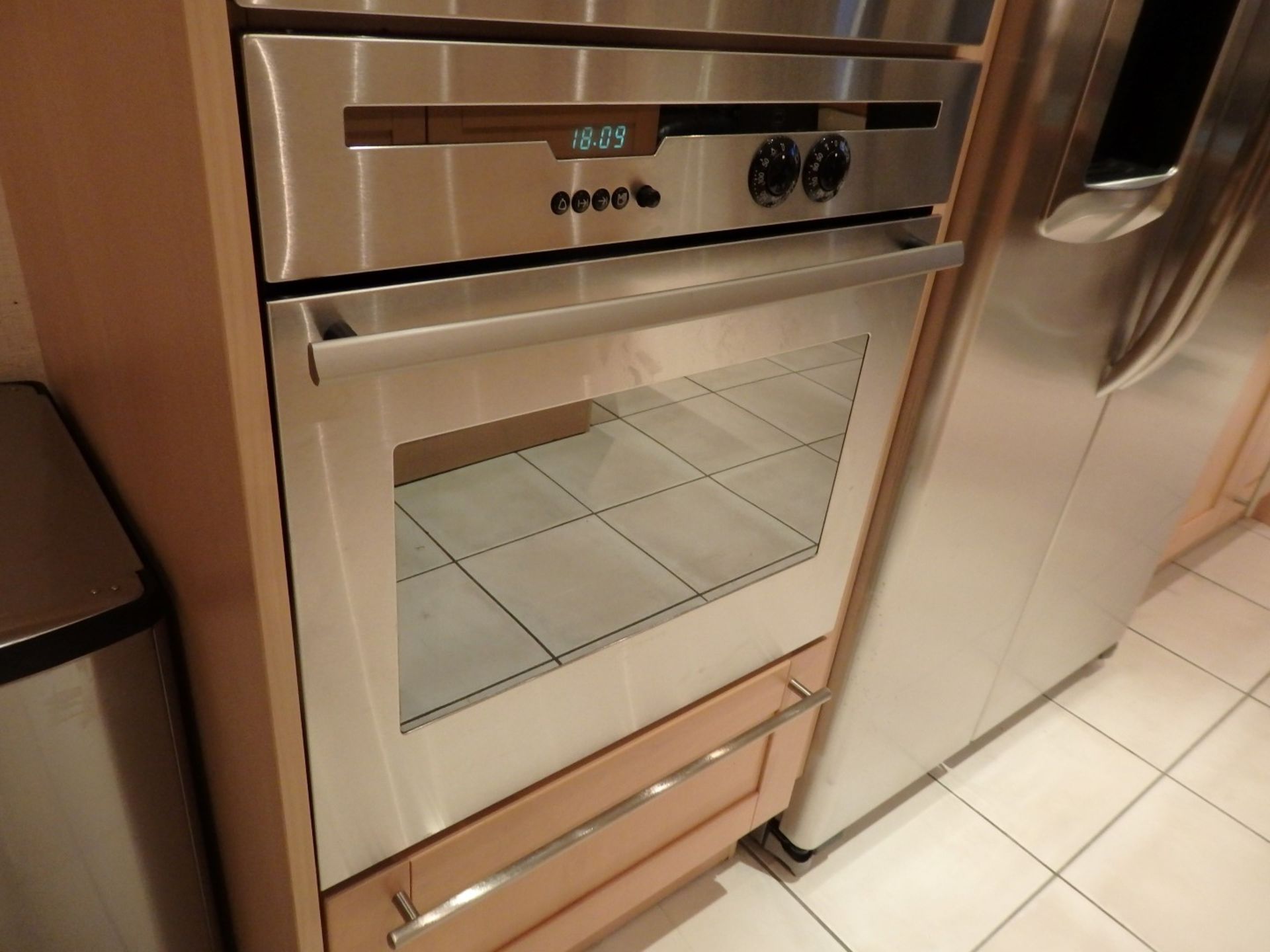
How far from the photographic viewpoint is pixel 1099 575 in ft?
4.98

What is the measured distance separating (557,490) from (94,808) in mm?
508

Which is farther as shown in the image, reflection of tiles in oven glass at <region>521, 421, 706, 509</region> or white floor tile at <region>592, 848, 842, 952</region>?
white floor tile at <region>592, 848, 842, 952</region>

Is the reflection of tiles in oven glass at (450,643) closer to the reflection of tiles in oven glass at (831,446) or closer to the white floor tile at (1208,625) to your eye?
the reflection of tiles in oven glass at (831,446)

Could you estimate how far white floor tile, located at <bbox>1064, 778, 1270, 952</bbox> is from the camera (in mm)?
1329

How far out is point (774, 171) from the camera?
0.68 meters

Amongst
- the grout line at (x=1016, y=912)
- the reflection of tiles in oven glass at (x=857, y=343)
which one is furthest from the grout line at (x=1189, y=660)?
the reflection of tiles in oven glass at (x=857, y=343)

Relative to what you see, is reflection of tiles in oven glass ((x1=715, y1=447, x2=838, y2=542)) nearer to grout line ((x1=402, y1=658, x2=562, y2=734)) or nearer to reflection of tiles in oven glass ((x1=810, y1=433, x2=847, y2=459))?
reflection of tiles in oven glass ((x1=810, y1=433, x2=847, y2=459))

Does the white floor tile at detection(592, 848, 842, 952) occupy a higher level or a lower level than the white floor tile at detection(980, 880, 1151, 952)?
higher

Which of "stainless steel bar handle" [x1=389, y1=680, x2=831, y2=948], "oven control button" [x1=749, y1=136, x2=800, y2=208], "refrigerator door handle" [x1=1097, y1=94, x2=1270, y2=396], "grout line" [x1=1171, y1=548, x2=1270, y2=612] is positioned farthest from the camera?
"grout line" [x1=1171, y1=548, x2=1270, y2=612]

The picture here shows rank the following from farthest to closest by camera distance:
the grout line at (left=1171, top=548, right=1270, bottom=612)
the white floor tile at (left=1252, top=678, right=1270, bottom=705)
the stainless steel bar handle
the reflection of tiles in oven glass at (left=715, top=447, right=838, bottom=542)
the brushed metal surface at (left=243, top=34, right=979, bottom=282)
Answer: the grout line at (left=1171, top=548, right=1270, bottom=612) → the white floor tile at (left=1252, top=678, right=1270, bottom=705) → the reflection of tiles in oven glass at (left=715, top=447, right=838, bottom=542) → the stainless steel bar handle → the brushed metal surface at (left=243, top=34, right=979, bottom=282)

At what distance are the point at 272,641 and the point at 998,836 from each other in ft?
4.19

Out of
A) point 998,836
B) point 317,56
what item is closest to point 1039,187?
point 317,56

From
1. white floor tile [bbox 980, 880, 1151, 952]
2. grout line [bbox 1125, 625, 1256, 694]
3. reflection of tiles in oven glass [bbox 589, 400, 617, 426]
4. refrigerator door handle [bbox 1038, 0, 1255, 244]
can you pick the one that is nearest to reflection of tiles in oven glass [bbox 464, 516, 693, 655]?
reflection of tiles in oven glass [bbox 589, 400, 617, 426]

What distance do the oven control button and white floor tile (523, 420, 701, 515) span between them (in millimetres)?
207
